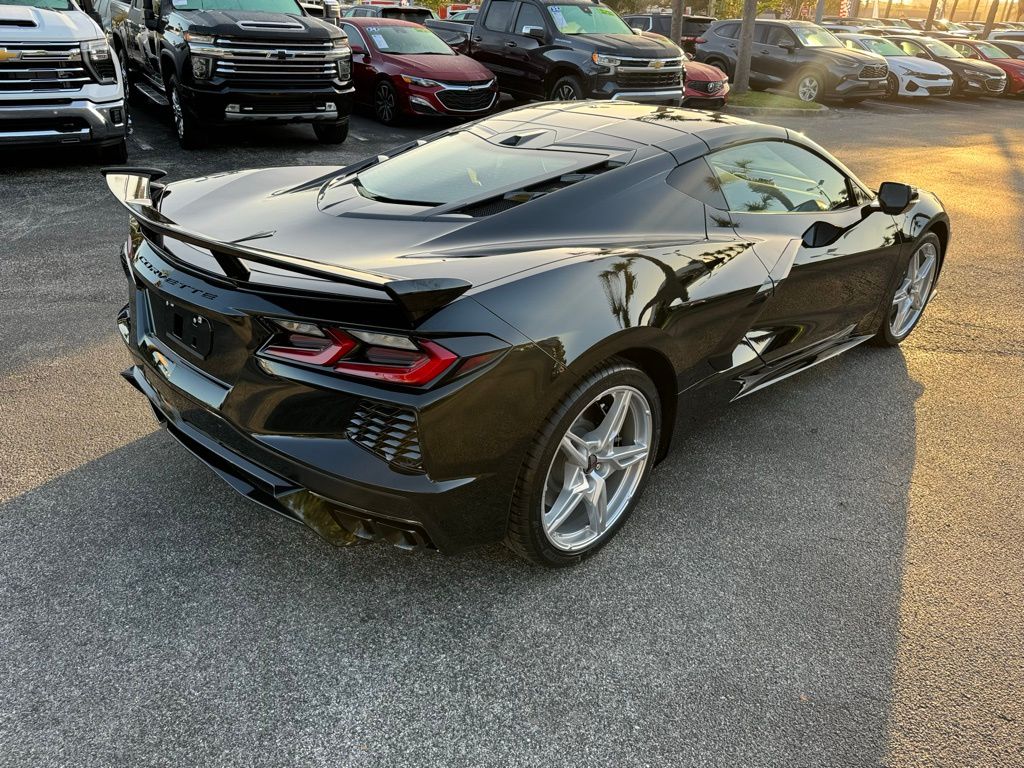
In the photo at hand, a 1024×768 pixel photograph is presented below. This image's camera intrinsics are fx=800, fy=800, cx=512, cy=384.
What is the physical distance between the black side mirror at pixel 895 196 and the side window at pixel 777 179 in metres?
0.21

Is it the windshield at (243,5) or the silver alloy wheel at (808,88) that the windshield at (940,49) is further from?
the windshield at (243,5)

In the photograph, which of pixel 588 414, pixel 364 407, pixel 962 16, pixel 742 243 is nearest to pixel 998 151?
pixel 742 243

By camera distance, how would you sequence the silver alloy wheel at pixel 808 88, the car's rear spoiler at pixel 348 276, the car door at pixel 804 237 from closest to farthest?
the car's rear spoiler at pixel 348 276
the car door at pixel 804 237
the silver alloy wheel at pixel 808 88

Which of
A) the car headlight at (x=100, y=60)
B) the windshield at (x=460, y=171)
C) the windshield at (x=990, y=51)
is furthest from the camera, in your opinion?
the windshield at (x=990, y=51)

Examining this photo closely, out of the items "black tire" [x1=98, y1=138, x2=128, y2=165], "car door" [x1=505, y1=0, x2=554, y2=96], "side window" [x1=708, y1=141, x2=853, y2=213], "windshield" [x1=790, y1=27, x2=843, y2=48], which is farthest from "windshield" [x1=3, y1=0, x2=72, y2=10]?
"windshield" [x1=790, y1=27, x2=843, y2=48]

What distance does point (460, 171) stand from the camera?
322 centimetres

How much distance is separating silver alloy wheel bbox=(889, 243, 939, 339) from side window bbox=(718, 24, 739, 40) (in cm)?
1662

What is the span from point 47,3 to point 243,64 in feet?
6.27

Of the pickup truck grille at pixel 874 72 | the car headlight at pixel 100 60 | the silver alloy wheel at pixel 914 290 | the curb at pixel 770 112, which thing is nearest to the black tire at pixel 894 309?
the silver alloy wheel at pixel 914 290

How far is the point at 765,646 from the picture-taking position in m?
2.50

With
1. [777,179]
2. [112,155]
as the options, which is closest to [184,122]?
[112,155]

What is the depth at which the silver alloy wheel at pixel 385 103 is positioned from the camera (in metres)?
11.8

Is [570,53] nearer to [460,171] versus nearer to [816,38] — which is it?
[816,38]

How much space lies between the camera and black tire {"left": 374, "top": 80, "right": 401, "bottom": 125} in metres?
11.7
